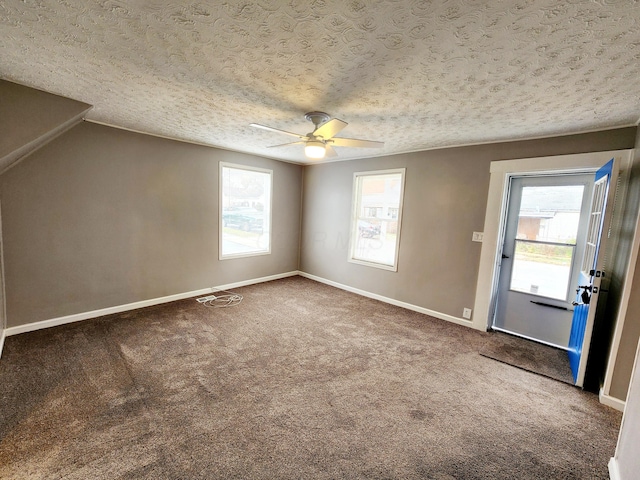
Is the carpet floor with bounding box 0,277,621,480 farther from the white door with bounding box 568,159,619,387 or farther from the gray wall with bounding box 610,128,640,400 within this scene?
the white door with bounding box 568,159,619,387

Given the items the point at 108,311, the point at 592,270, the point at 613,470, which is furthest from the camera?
the point at 108,311

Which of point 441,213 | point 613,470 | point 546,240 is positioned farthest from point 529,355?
point 441,213

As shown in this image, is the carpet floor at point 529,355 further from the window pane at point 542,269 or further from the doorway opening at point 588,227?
the window pane at point 542,269

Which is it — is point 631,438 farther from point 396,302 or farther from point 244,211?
point 244,211

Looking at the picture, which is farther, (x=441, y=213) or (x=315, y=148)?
(x=441, y=213)

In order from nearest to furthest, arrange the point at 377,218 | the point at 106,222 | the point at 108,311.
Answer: the point at 106,222 < the point at 108,311 < the point at 377,218

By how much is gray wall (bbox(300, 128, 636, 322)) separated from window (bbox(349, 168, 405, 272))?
4.5 inches

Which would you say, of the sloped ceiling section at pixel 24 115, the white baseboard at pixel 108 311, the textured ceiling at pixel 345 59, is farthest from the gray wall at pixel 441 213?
the sloped ceiling section at pixel 24 115

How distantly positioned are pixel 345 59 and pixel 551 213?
Result: 311cm

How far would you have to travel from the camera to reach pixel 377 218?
4508 mm

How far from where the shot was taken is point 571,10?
1130mm

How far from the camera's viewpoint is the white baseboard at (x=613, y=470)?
4.87ft

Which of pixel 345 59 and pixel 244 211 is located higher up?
pixel 345 59

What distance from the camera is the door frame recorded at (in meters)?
2.87
